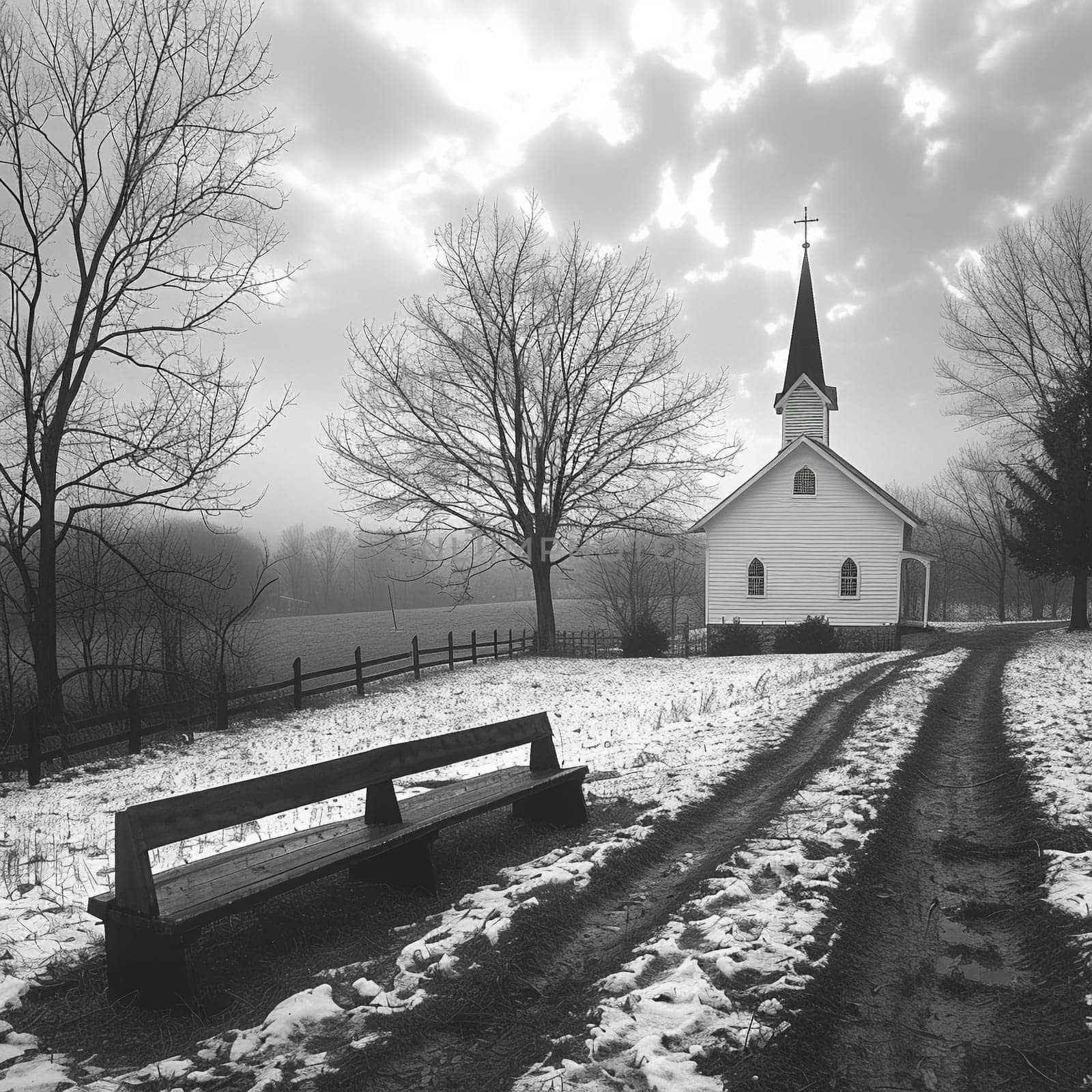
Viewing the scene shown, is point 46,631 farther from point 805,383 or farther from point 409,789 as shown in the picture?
point 805,383

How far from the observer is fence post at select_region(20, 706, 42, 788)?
12320 mm

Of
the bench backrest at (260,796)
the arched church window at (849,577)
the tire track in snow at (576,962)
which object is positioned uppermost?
the arched church window at (849,577)

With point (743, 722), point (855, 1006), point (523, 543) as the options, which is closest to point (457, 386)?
point (523, 543)

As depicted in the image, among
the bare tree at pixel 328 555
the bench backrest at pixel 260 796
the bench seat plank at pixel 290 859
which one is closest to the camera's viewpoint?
the bench backrest at pixel 260 796

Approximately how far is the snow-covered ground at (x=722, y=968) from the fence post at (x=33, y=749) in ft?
38.6

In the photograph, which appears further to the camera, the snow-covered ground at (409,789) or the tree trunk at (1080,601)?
the tree trunk at (1080,601)

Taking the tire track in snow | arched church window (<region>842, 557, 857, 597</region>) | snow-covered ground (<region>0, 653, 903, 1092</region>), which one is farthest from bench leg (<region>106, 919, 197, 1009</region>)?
arched church window (<region>842, 557, 857, 597</region>)

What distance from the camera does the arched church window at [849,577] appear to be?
90.2 feet

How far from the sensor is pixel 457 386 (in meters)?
27.4

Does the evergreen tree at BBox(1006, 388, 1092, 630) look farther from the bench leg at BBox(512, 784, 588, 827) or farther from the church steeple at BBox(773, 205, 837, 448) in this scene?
the bench leg at BBox(512, 784, 588, 827)

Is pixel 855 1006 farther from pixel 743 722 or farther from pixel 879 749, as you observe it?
pixel 743 722

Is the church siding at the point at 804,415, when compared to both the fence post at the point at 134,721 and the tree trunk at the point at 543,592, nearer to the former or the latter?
the tree trunk at the point at 543,592

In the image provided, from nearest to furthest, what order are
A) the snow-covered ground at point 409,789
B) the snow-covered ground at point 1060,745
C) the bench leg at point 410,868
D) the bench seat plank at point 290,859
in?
the snow-covered ground at point 409,789
the bench seat plank at point 290,859
the snow-covered ground at point 1060,745
the bench leg at point 410,868

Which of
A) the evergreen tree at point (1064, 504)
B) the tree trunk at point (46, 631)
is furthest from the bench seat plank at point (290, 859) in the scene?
the evergreen tree at point (1064, 504)
